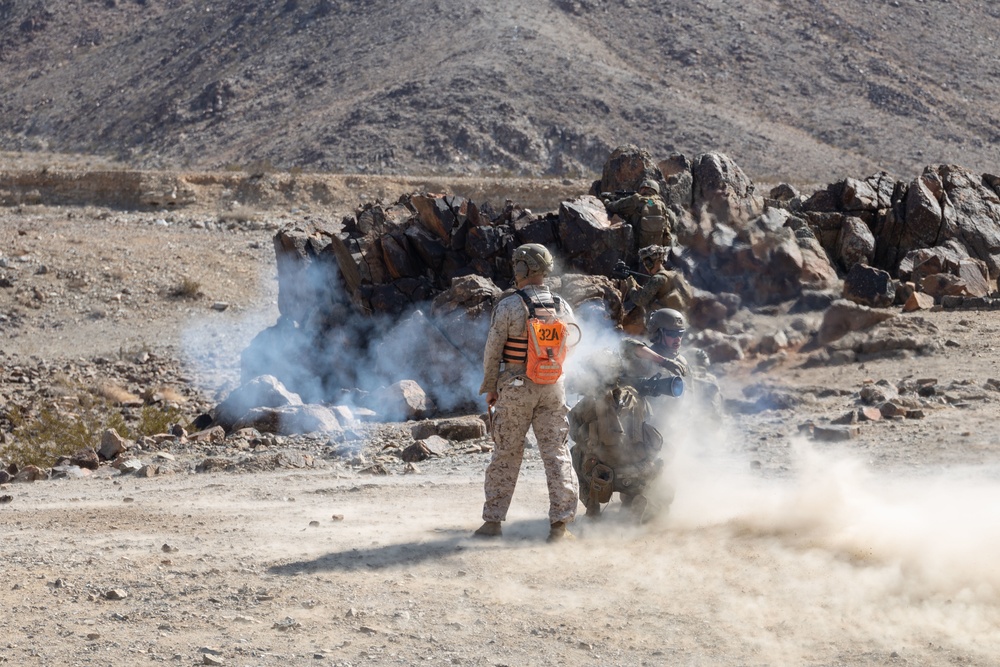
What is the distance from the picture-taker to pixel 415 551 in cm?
696

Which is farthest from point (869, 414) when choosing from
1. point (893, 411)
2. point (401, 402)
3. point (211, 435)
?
point (211, 435)

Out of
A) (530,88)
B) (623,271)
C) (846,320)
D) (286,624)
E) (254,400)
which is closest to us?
(286,624)

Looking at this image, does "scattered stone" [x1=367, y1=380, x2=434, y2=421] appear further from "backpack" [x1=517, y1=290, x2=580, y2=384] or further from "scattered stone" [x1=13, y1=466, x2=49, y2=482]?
"backpack" [x1=517, y1=290, x2=580, y2=384]

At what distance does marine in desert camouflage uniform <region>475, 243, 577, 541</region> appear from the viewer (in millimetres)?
7031

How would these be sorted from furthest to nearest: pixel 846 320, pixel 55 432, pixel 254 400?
pixel 846 320, pixel 55 432, pixel 254 400

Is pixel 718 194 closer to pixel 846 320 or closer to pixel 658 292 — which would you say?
pixel 846 320

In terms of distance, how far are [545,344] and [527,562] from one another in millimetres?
1294

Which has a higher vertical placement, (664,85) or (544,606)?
(664,85)

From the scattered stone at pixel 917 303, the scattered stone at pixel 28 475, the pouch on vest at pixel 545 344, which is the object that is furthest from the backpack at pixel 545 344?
the scattered stone at pixel 917 303

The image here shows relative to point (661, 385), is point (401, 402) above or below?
below

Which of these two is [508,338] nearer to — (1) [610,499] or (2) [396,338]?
(1) [610,499]

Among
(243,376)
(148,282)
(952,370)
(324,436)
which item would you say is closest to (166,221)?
(148,282)

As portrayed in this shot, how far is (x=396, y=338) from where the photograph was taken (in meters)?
15.0

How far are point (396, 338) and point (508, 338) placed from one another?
8.04 metres
